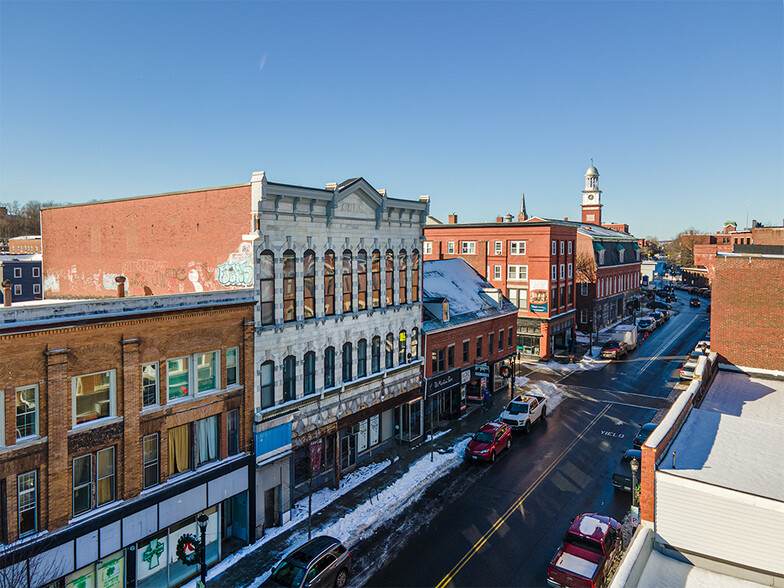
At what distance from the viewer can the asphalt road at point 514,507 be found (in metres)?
18.7

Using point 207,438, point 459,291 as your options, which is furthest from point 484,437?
point 207,438

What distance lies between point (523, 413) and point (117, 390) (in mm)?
23816

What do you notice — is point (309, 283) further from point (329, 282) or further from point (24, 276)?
point (24, 276)

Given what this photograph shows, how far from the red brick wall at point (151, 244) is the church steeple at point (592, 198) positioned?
3414 inches

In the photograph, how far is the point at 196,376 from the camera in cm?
1917

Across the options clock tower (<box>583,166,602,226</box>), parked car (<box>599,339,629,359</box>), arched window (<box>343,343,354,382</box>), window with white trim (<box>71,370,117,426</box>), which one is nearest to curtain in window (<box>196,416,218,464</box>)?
window with white trim (<box>71,370,117,426</box>)

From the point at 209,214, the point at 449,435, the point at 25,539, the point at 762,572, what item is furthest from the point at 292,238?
the point at 762,572

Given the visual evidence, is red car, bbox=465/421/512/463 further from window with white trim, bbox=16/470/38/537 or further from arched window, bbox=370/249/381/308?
window with white trim, bbox=16/470/38/537

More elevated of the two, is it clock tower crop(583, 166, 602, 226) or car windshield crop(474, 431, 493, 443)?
clock tower crop(583, 166, 602, 226)

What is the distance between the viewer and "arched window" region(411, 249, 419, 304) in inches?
1219

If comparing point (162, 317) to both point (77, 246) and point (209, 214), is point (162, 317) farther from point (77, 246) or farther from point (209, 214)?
point (77, 246)

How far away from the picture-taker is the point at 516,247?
53.6 meters

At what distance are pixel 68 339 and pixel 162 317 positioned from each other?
303 cm

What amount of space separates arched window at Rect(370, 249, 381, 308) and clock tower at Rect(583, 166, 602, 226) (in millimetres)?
79141
